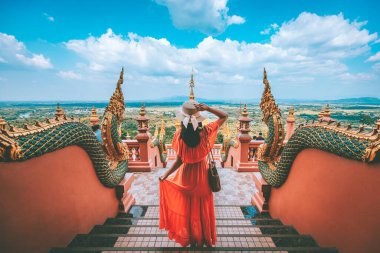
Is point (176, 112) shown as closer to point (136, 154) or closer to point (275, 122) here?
point (275, 122)

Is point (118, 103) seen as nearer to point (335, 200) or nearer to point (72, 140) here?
point (72, 140)

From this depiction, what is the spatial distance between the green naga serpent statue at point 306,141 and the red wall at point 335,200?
4.6 inches

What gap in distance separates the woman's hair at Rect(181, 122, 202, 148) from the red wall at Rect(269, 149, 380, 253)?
5.65ft

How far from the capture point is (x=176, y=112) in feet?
7.69

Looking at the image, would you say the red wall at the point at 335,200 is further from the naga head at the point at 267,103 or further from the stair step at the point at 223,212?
the naga head at the point at 267,103

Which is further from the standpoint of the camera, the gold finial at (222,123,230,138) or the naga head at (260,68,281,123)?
the gold finial at (222,123,230,138)

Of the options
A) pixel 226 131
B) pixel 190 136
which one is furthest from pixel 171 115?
pixel 226 131

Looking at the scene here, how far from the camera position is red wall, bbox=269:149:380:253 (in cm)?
194

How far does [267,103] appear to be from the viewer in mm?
4293

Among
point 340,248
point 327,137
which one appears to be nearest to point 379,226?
point 340,248

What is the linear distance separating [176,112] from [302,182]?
2323 mm

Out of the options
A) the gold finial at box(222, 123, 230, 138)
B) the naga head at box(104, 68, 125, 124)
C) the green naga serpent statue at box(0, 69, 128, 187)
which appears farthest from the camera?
the gold finial at box(222, 123, 230, 138)

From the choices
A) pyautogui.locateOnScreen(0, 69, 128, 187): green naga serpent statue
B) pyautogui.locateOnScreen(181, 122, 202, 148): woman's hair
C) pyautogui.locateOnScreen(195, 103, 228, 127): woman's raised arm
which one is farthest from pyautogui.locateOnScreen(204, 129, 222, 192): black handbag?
pyautogui.locateOnScreen(0, 69, 128, 187): green naga serpent statue

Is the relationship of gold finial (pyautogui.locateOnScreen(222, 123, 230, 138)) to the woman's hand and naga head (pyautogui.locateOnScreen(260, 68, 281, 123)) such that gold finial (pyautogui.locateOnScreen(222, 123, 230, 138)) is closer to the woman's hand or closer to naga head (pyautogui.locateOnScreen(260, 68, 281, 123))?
naga head (pyautogui.locateOnScreen(260, 68, 281, 123))
